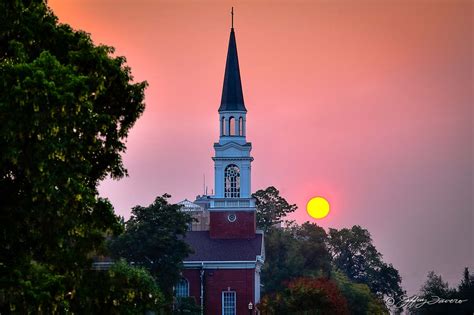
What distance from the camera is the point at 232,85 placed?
128000 mm

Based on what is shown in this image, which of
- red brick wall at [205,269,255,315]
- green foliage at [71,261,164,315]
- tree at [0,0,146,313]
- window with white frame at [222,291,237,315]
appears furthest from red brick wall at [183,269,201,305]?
tree at [0,0,146,313]

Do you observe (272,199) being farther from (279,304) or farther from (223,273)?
(279,304)

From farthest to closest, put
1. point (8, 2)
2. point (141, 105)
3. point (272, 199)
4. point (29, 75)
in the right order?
point (272, 199) → point (141, 105) → point (8, 2) → point (29, 75)

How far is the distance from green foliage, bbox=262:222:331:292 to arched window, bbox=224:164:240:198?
10.4 metres

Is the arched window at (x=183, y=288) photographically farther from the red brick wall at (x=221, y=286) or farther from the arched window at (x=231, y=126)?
the arched window at (x=231, y=126)

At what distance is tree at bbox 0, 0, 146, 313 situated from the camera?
42.1 m

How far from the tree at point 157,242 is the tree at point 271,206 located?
61924 millimetres

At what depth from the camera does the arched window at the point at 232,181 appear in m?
127

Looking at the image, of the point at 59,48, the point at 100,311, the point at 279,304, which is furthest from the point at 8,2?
the point at 279,304

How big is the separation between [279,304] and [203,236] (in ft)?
88.8

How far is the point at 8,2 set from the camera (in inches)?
1768

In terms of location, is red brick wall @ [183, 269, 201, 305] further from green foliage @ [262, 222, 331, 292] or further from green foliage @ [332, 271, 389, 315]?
green foliage @ [332, 271, 389, 315]

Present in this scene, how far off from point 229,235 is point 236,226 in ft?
3.28

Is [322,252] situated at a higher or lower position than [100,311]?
higher
